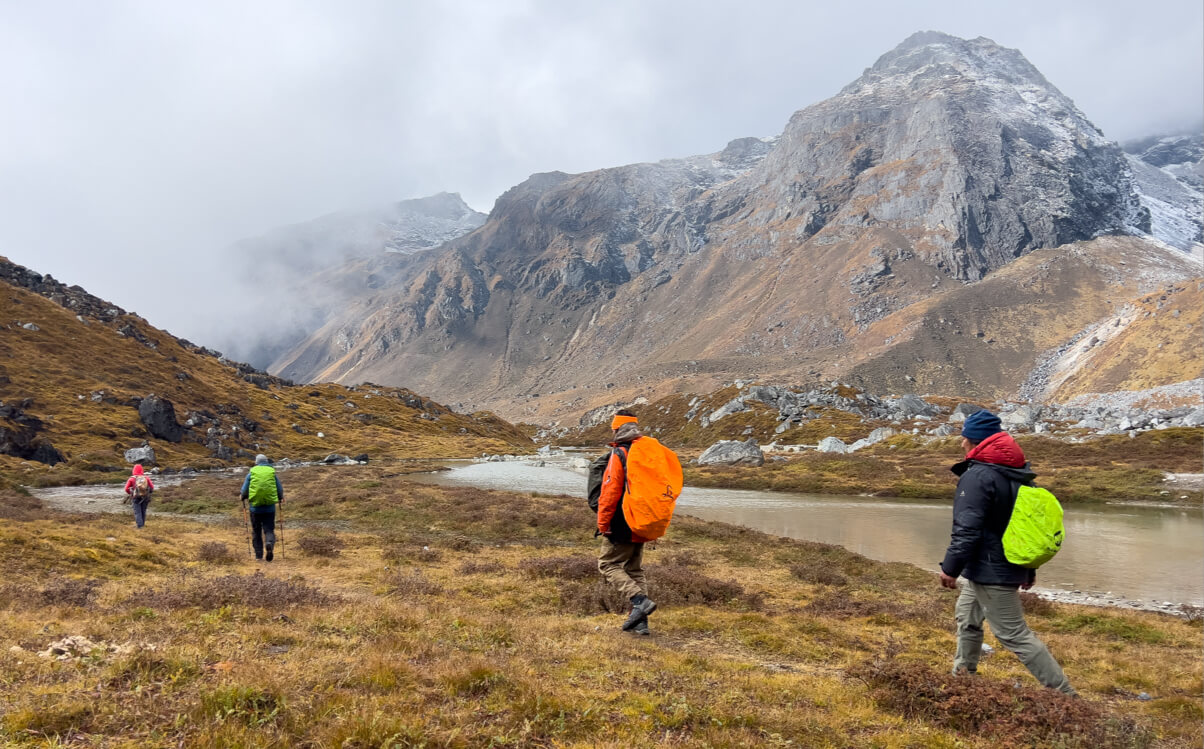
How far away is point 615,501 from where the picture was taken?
9.77 meters

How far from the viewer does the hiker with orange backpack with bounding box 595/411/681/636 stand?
9.51m

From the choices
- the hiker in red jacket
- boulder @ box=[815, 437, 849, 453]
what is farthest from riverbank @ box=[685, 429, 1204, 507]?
the hiker in red jacket

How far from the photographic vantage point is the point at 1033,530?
726cm

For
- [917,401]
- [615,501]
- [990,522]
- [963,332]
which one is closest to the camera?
[990,522]

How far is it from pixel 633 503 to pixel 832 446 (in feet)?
285

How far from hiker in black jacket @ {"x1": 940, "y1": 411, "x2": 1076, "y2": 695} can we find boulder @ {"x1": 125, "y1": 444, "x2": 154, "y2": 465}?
78321 mm

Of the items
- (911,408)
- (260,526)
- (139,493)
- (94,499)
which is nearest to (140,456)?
(94,499)

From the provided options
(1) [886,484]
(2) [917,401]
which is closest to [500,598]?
(1) [886,484]

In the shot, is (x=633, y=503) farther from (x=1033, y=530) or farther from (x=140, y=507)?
(x=140, y=507)

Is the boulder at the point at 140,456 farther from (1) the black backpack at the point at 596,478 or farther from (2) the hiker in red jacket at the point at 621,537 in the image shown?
(2) the hiker in red jacket at the point at 621,537

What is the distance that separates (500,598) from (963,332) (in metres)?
215

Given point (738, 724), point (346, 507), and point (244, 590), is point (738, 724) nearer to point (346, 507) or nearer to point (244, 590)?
point (244, 590)

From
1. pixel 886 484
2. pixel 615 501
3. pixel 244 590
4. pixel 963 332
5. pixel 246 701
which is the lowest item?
pixel 886 484

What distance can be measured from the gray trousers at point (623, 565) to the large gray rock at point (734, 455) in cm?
7058
